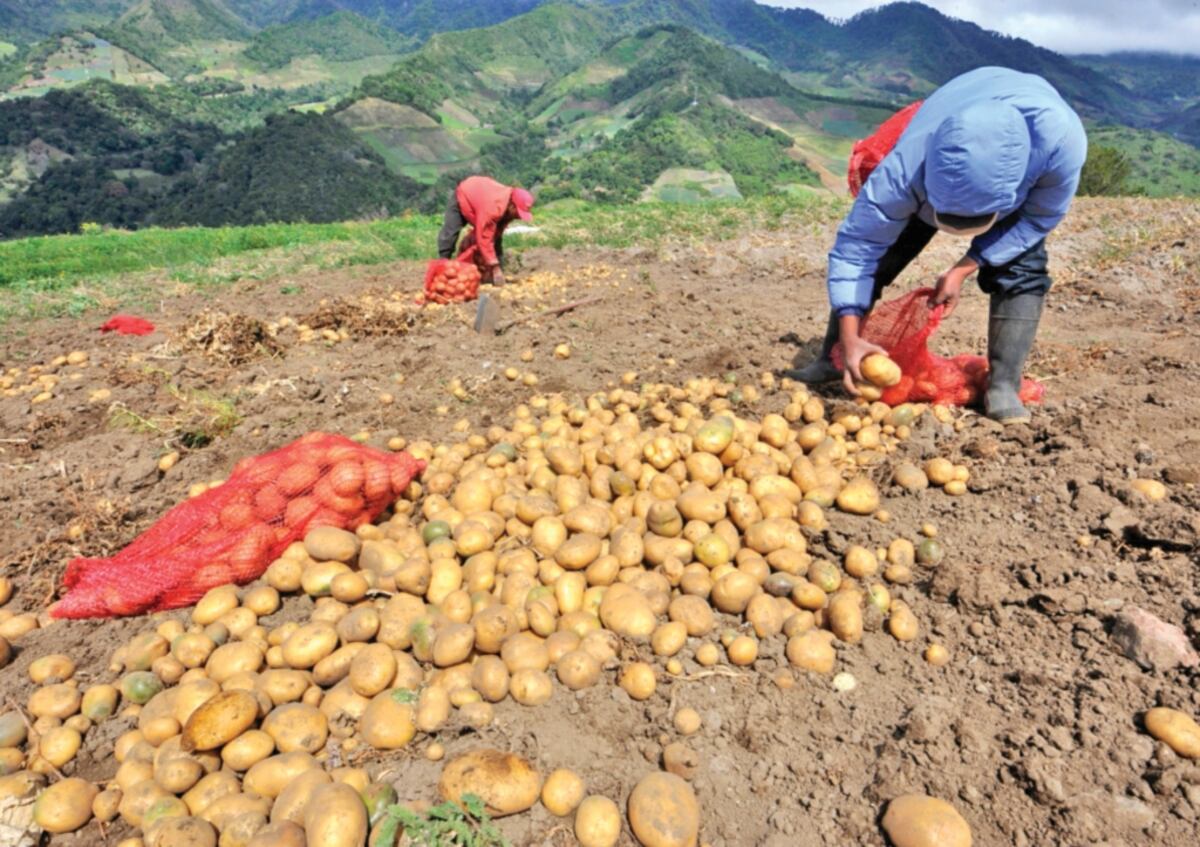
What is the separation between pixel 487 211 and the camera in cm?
786

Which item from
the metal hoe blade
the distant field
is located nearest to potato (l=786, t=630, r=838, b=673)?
the metal hoe blade

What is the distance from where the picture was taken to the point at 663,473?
3490mm

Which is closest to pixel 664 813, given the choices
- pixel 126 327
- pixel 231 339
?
pixel 231 339

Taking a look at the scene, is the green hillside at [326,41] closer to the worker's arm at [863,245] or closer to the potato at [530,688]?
the worker's arm at [863,245]

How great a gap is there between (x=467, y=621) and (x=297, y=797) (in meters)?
0.93

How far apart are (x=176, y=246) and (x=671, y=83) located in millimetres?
97837

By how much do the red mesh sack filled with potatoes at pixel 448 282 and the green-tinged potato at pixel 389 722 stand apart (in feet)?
19.0

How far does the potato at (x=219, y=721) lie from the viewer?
2.13 m

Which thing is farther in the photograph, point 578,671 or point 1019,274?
point 1019,274

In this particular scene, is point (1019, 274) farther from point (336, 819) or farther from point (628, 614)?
point (336, 819)

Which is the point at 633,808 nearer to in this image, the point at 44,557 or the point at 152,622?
the point at 152,622

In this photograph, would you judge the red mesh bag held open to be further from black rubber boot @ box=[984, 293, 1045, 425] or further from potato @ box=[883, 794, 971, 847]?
potato @ box=[883, 794, 971, 847]

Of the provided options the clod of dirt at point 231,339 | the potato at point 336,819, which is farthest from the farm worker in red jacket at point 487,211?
the potato at point 336,819

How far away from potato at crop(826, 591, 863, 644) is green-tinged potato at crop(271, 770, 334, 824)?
6.37ft
